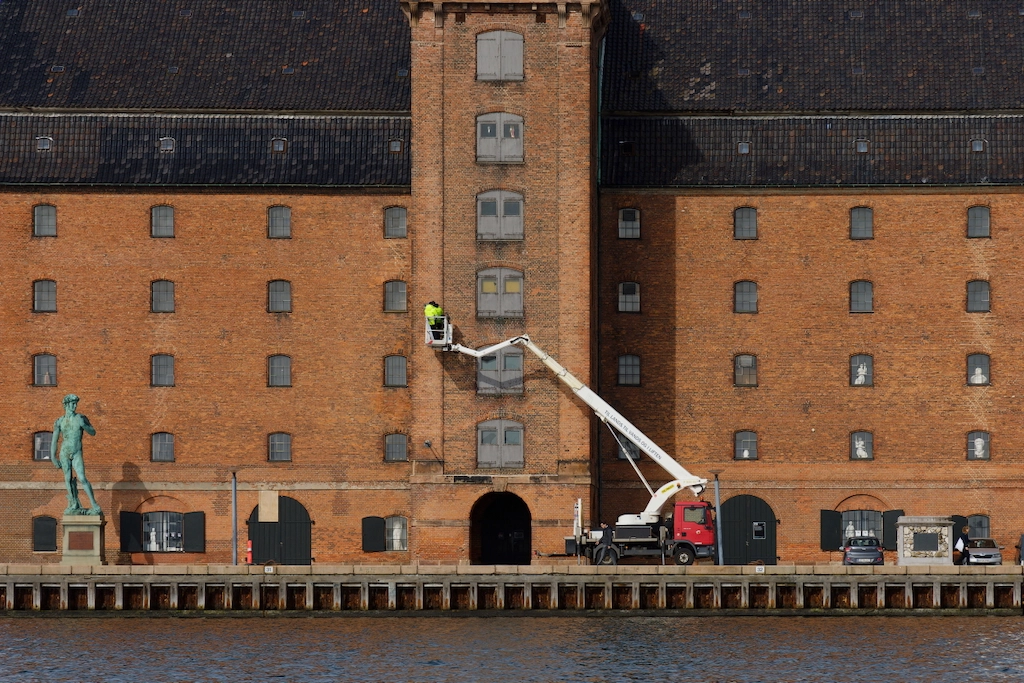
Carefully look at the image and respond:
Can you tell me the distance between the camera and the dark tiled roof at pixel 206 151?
8738cm

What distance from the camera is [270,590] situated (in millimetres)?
78875

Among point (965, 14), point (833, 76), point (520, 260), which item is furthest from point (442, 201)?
point (965, 14)

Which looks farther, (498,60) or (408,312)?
(408,312)

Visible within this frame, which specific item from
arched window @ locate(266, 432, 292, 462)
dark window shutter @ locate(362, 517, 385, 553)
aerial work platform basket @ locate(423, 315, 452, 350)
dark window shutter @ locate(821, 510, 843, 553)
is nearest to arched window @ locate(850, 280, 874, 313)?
dark window shutter @ locate(821, 510, 843, 553)

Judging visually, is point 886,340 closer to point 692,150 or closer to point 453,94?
point 692,150

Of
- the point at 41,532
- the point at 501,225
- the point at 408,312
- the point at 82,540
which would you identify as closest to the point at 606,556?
the point at 501,225

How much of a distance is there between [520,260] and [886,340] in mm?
13227

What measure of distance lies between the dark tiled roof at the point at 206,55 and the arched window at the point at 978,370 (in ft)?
69.4

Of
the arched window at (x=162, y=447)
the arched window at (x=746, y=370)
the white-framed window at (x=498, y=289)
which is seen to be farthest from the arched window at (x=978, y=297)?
the arched window at (x=162, y=447)

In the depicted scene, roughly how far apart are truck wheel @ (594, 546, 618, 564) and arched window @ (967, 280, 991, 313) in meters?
15.9

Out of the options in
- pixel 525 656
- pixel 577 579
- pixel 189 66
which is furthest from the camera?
pixel 189 66

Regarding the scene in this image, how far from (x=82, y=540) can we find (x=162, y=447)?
514 centimetres

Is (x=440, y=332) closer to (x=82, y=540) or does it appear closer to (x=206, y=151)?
(x=206, y=151)

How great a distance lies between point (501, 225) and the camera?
3307 inches
